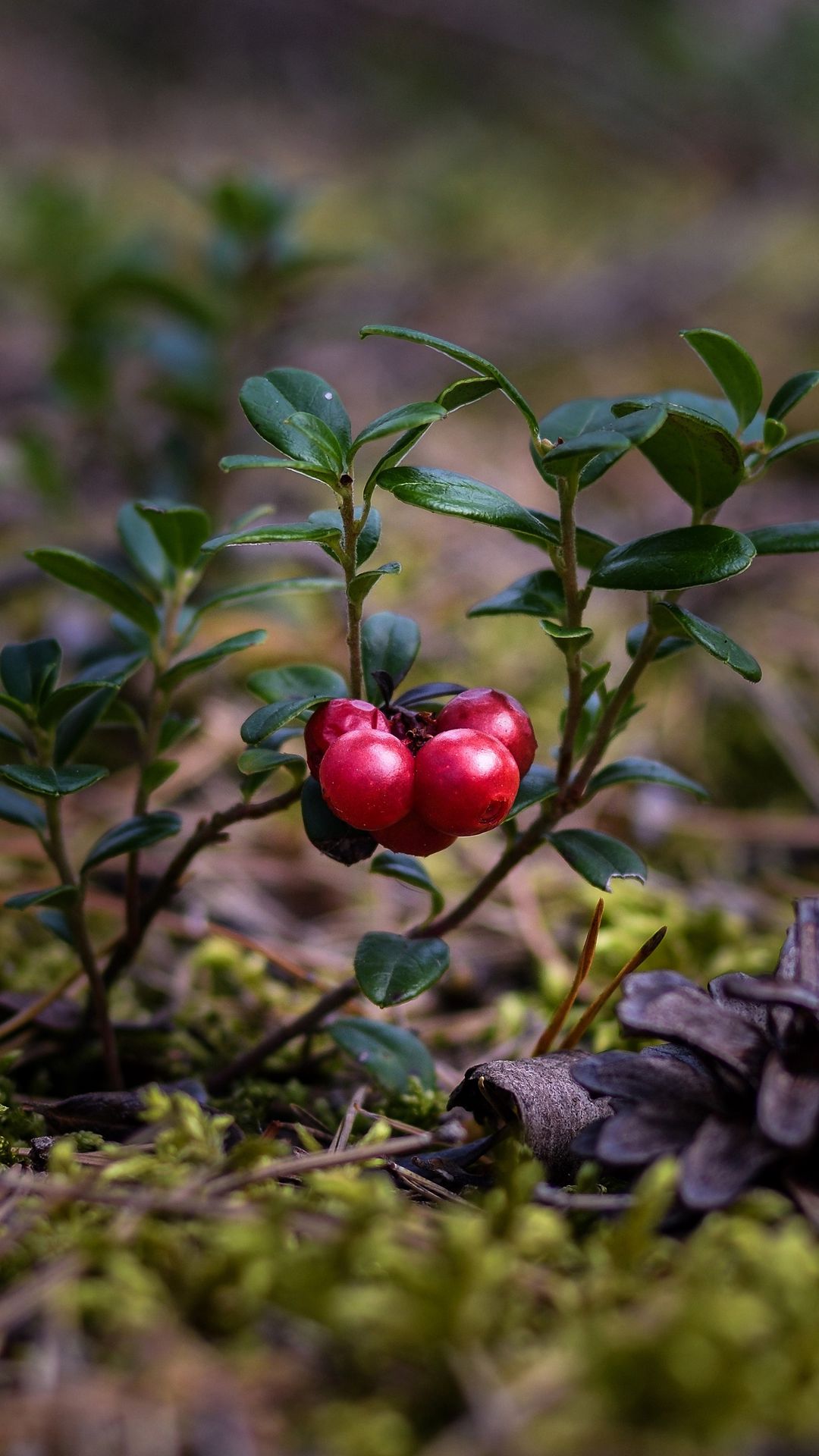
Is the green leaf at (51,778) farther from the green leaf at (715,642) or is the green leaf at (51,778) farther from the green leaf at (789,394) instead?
the green leaf at (789,394)

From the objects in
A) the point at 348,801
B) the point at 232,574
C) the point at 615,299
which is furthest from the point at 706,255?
the point at 348,801

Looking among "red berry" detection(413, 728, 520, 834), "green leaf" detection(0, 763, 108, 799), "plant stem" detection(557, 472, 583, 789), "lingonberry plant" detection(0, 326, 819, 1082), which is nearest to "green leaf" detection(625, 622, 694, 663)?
"lingonberry plant" detection(0, 326, 819, 1082)

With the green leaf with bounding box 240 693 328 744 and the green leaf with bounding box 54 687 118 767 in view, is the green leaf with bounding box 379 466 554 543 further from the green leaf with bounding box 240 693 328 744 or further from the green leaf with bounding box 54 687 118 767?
the green leaf with bounding box 54 687 118 767

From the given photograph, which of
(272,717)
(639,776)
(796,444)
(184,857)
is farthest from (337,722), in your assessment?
(796,444)

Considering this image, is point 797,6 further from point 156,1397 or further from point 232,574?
point 156,1397

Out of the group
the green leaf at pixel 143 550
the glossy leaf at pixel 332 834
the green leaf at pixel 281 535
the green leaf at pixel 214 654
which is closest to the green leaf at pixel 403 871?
the glossy leaf at pixel 332 834

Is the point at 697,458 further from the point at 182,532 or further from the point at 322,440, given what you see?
the point at 182,532

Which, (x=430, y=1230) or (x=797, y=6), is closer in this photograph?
(x=430, y=1230)
